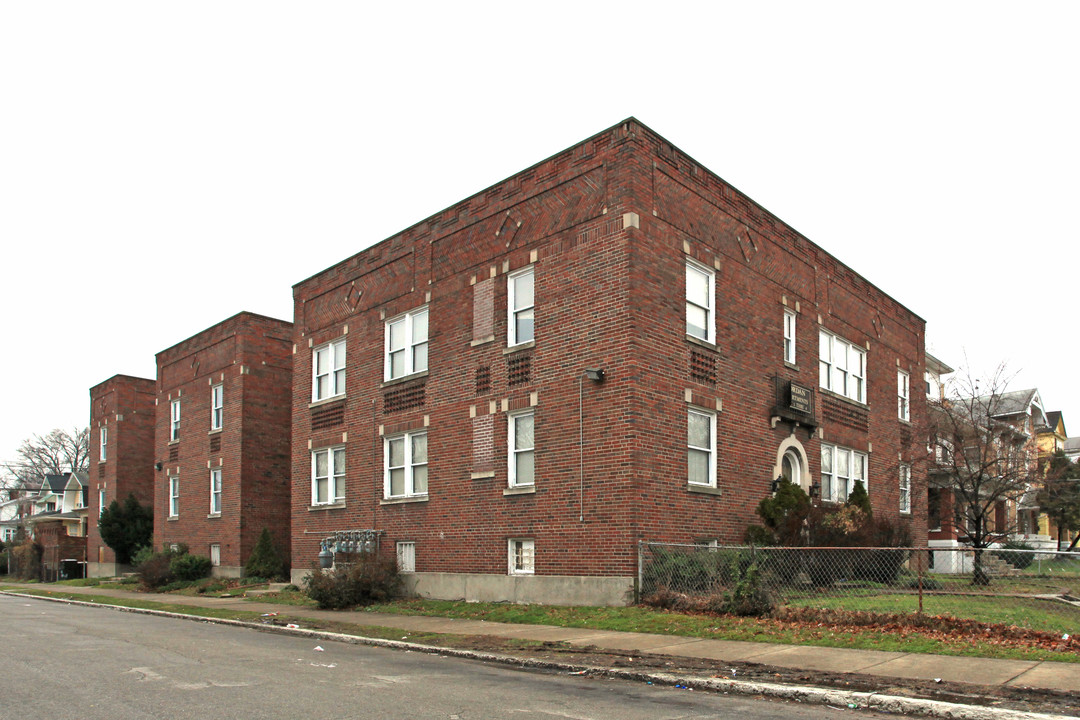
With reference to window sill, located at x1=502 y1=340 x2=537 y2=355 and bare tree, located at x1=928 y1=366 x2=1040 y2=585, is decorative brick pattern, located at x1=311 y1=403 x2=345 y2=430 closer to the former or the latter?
window sill, located at x1=502 y1=340 x2=537 y2=355

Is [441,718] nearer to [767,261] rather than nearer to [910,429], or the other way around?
[767,261]

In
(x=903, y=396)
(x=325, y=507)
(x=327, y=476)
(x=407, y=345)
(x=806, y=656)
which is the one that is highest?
(x=407, y=345)

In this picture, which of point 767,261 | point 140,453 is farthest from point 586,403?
point 140,453

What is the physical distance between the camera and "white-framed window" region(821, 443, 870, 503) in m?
24.8

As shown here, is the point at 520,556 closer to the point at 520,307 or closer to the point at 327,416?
the point at 520,307

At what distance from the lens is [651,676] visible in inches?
431

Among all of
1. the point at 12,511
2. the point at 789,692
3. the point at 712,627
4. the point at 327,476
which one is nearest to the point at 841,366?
the point at 712,627

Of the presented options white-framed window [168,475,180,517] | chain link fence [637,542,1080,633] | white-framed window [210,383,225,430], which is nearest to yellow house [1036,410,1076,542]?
chain link fence [637,542,1080,633]

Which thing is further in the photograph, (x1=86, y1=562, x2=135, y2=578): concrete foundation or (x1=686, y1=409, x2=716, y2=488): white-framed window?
(x1=86, y1=562, x2=135, y2=578): concrete foundation

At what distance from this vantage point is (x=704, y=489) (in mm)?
19484

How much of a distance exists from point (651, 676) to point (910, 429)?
22697 millimetres

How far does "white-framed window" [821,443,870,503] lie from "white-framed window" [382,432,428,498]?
34.9 feet

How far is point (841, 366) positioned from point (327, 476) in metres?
15.2

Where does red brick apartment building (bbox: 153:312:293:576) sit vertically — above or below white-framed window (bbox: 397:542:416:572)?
above
